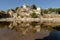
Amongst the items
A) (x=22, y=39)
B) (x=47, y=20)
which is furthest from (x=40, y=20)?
(x=22, y=39)

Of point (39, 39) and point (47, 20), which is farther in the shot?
point (39, 39)

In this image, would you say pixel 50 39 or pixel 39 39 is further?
pixel 39 39

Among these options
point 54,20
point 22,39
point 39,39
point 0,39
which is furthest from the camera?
point 39,39

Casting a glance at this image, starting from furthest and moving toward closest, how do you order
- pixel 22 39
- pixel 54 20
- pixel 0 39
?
1. pixel 22 39
2. pixel 0 39
3. pixel 54 20

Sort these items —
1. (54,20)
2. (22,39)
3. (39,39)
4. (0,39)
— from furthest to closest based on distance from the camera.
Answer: (39,39), (22,39), (0,39), (54,20)

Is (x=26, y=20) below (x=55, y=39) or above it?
above

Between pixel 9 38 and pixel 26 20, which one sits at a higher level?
pixel 26 20

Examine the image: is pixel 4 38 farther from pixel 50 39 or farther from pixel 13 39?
pixel 50 39

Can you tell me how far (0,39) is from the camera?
13.8ft

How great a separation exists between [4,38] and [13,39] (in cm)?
23

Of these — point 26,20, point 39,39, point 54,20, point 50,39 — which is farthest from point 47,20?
point 39,39

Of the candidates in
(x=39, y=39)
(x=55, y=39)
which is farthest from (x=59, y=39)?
(x=39, y=39)

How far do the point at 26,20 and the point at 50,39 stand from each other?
1.06 meters

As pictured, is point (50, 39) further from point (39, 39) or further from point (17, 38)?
point (17, 38)
